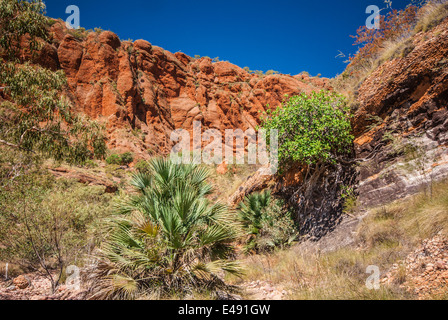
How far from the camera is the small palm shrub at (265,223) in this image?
30.8 ft

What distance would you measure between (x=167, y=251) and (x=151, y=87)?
37.6 metres

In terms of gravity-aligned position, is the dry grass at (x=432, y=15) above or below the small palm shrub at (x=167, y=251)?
above

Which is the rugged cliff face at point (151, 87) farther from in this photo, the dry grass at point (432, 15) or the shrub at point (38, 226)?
the dry grass at point (432, 15)

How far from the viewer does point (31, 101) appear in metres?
6.84

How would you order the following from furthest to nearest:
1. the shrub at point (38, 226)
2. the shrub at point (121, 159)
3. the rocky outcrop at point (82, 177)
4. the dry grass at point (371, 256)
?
the shrub at point (121, 159)
the rocky outcrop at point (82, 177)
the shrub at point (38, 226)
the dry grass at point (371, 256)

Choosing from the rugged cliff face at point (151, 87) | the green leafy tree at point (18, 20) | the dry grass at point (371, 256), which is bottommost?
the dry grass at point (371, 256)

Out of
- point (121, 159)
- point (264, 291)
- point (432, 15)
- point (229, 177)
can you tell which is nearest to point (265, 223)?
point (264, 291)

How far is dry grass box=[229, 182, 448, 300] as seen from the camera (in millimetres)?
4148

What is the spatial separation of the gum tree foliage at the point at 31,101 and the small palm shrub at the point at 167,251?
3.48 m

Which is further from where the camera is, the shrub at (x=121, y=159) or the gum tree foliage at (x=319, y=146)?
the shrub at (x=121, y=159)

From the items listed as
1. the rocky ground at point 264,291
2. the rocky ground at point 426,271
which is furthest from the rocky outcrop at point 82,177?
the rocky ground at point 426,271

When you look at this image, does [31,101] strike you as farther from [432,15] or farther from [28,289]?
[432,15]
